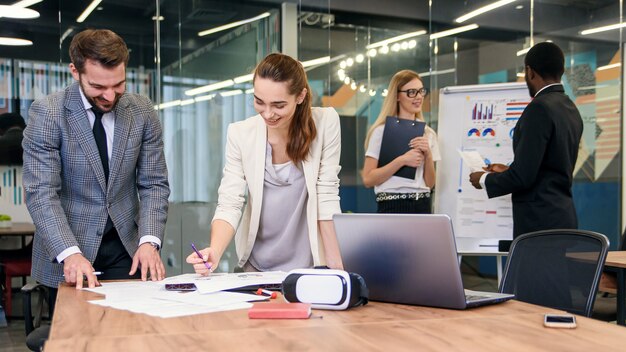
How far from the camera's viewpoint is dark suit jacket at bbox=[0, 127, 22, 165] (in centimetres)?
663

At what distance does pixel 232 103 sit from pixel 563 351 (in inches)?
197

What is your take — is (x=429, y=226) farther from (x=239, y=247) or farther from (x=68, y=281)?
(x=68, y=281)

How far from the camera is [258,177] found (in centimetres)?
274

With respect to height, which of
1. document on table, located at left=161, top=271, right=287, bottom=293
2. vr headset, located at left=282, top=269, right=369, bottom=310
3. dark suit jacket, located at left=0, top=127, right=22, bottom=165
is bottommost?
document on table, located at left=161, top=271, right=287, bottom=293

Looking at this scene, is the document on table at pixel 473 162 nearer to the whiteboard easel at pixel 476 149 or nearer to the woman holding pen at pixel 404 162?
the woman holding pen at pixel 404 162

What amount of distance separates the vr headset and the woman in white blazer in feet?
2.24

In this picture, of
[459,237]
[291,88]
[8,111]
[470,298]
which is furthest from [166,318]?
[8,111]

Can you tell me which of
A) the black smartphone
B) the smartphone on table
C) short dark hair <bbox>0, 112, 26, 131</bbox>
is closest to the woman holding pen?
the black smartphone

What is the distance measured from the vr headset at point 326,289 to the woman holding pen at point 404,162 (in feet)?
9.38

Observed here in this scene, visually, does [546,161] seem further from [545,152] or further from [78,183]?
[78,183]

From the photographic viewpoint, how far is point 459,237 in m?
5.45

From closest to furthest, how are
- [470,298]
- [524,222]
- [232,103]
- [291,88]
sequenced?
[470,298], [291,88], [524,222], [232,103]

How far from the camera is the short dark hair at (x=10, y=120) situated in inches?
253

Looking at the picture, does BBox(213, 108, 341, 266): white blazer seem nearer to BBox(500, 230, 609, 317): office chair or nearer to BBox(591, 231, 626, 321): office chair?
BBox(500, 230, 609, 317): office chair
